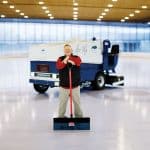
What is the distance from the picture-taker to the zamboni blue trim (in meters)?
10.2

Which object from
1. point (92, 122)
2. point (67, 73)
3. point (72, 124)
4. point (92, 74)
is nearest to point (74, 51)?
point (92, 74)

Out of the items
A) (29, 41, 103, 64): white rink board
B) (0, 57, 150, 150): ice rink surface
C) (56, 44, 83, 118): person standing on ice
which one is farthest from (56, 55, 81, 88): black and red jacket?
(29, 41, 103, 64): white rink board

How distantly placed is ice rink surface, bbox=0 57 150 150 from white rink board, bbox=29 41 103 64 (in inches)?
36.1

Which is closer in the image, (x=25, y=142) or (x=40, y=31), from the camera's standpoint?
(x=25, y=142)

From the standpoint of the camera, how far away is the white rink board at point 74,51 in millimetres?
10047

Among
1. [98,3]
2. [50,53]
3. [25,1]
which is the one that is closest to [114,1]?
[98,3]

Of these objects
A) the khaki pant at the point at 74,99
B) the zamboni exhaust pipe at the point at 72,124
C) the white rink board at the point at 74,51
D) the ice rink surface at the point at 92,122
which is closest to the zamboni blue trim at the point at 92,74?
the white rink board at the point at 74,51

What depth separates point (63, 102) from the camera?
6301 mm

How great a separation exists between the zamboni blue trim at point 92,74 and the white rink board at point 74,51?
12 centimetres

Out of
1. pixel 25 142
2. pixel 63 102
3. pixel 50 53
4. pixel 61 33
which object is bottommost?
pixel 25 142

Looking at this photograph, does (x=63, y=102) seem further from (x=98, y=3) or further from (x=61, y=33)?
(x=61, y=33)

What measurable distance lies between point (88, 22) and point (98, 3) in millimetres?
18274

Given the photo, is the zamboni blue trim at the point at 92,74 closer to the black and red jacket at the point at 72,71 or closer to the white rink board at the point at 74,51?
the white rink board at the point at 74,51

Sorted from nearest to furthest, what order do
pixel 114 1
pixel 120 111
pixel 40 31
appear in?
pixel 120 111, pixel 114 1, pixel 40 31
